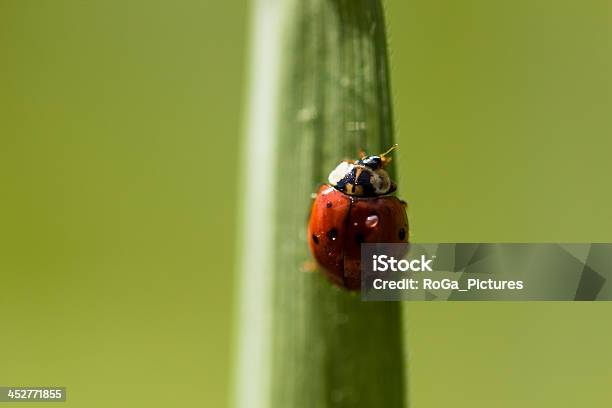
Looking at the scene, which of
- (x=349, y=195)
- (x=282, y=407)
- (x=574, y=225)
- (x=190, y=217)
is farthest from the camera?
(x=190, y=217)

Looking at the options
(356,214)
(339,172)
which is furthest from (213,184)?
(339,172)

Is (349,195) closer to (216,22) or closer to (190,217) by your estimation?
(190,217)

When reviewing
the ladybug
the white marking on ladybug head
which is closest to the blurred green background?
the ladybug

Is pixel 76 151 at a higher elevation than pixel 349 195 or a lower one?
higher

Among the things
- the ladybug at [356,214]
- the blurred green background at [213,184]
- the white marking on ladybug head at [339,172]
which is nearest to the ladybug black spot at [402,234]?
the ladybug at [356,214]

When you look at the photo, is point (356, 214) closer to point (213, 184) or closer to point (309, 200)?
point (309, 200)

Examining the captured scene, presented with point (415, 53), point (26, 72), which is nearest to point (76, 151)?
point (26, 72)

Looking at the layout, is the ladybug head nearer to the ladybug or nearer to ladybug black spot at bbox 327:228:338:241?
the ladybug

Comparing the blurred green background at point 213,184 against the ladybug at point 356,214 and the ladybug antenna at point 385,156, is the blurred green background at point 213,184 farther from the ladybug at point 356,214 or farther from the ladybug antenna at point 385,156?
the ladybug antenna at point 385,156
